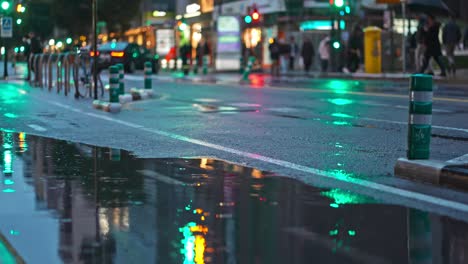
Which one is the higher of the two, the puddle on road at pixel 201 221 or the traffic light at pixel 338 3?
the traffic light at pixel 338 3

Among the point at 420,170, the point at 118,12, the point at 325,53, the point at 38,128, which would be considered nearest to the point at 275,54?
the point at 325,53

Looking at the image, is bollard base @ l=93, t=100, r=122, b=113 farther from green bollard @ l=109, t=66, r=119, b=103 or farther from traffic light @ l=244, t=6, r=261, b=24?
traffic light @ l=244, t=6, r=261, b=24

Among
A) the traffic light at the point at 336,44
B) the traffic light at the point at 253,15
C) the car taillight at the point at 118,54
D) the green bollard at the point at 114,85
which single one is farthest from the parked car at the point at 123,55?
the green bollard at the point at 114,85

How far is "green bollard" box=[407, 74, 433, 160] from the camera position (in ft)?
30.8

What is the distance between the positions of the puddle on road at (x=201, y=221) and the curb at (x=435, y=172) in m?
0.91

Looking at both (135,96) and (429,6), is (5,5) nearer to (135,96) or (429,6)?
(429,6)

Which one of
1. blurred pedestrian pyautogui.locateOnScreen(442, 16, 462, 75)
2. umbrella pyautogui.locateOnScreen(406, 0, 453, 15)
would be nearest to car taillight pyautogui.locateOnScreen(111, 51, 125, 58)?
umbrella pyautogui.locateOnScreen(406, 0, 453, 15)

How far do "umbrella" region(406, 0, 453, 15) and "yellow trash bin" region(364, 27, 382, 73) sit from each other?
2.30 m

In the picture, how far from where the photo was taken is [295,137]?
13.4 meters

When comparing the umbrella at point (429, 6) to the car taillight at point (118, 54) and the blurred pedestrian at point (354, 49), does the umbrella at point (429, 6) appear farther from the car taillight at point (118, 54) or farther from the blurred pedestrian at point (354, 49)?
the car taillight at point (118, 54)

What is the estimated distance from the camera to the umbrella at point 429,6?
3719cm

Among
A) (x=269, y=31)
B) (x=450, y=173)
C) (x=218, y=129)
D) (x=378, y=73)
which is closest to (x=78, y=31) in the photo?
(x=269, y=31)

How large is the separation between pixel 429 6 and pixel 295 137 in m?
25.5

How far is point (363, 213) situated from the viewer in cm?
737
